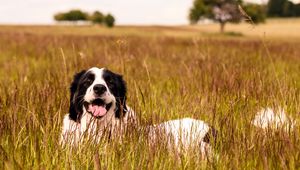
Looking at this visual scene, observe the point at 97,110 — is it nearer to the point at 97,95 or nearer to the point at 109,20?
the point at 97,95

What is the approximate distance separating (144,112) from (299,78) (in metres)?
3.76

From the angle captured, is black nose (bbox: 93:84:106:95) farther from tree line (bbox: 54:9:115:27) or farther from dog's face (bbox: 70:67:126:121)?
tree line (bbox: 54:9:115:27)

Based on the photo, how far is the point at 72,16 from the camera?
404 ft

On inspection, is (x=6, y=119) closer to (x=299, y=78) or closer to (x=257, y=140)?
(x=257, y=140)

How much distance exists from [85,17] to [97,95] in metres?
119

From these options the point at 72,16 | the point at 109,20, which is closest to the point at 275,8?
the point at 109,20

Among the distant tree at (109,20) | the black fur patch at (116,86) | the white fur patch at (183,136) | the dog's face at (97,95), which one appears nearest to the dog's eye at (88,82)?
the dog's face at (97,95)

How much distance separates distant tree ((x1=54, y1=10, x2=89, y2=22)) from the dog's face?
115192 mm

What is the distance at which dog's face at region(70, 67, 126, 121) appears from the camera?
13.9ft

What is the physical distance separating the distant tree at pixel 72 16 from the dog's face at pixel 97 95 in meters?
115

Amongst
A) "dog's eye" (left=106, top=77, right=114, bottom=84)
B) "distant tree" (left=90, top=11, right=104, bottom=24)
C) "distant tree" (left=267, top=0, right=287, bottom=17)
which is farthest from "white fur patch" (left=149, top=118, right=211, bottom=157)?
"distant tree" (left=90, top=11, right=104, bottom=24)

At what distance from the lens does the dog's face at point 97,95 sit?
13.9ft

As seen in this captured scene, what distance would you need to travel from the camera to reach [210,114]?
170 inches

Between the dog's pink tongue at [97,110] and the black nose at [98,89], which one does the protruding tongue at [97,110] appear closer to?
the dog's pink tongue at [97,110]
